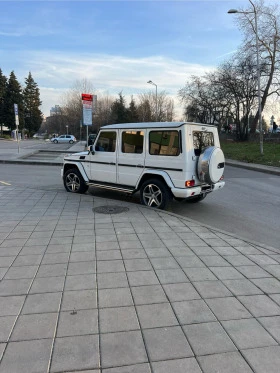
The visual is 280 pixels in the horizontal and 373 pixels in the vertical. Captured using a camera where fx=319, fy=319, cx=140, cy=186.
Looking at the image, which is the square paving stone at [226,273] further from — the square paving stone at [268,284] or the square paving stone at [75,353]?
the square paving stone at [75,353]

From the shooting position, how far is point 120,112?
228ft

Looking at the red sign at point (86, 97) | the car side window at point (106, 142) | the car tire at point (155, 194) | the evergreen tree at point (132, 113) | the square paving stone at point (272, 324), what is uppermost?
the evergreen tree at point (132, 113)

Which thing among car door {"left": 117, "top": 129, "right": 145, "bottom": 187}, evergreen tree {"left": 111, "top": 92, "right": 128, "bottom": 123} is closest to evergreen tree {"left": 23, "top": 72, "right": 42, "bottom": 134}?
evergreen tree {"left": 111, "top": 92, "right": 128, "bottom": 123}

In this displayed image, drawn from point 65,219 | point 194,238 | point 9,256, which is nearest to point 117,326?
point 9,256

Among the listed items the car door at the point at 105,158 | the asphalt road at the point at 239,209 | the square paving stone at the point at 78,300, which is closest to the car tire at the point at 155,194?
the asphalt road at the point at 239,209

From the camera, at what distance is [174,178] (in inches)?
277

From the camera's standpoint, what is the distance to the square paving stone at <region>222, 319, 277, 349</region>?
2.58 m

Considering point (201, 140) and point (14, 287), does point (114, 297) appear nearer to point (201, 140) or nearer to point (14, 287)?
point (14, 287)

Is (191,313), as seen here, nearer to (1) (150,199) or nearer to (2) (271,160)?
(1) (150,199)

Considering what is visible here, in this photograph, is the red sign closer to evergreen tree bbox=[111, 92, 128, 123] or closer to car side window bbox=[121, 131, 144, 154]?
car side window bbox=[121, 131, 144, 154]

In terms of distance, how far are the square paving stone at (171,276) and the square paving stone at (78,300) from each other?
82 centimetres

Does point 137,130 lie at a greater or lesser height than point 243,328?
greater

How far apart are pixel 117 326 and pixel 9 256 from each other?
2219 millimetres

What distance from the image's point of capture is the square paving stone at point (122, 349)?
7.75ft
